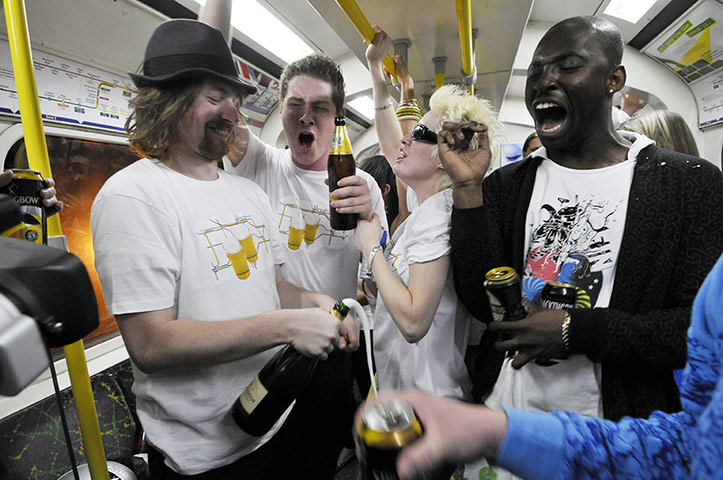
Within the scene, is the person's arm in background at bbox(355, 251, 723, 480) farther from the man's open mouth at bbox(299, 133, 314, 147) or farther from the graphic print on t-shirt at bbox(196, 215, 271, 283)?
the man's open mouth at bbox(299, 133, 314, 147)

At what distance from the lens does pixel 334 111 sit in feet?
6.26

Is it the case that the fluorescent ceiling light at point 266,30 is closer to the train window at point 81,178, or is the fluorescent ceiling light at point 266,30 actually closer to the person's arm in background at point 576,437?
the train window at point 81,178

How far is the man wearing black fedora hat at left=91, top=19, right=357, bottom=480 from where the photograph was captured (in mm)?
996

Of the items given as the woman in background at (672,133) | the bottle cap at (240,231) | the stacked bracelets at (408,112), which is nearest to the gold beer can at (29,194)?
the bottle cap at (240,231)

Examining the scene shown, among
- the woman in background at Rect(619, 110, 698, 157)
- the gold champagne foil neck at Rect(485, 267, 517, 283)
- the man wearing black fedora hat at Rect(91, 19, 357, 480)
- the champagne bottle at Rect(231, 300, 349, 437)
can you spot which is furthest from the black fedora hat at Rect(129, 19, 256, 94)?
the woman in background at Rect(619, 110, 698, 157)

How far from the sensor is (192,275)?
1098mm

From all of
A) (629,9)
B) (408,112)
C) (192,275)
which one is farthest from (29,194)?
(629,9)

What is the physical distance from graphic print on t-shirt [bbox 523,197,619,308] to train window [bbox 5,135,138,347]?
2.93m

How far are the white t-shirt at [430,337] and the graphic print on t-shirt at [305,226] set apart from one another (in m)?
0.41

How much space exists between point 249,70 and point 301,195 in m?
2.70

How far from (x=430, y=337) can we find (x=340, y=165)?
854 millimetres

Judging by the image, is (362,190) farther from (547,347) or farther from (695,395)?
(695,395)

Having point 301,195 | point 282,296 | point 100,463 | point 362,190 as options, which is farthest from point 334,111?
point 100,463

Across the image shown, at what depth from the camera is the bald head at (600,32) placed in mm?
1208
